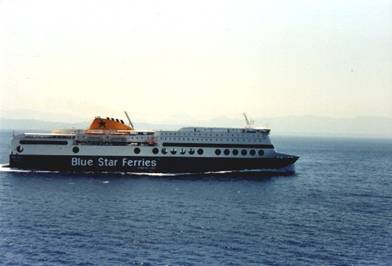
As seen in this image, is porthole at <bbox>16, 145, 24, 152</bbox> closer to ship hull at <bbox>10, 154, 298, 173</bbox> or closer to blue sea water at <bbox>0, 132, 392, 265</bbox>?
ship hull at <bbox>10, 154, 298, 173</bbox>

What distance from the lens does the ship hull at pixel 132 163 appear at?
229 feet

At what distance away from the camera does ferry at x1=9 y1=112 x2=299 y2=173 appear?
69.8 metres

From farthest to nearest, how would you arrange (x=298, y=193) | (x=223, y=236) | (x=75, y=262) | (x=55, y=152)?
(x=55, y=152)
(x=298, y=193)
(x=223, y=236)
(x=75, y=262)

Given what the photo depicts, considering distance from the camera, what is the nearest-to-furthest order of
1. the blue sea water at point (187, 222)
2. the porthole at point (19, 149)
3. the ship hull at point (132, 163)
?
the blue sea water at point (187, 222), the ship hull at point (132, 163), the porthole at point (19, 149)

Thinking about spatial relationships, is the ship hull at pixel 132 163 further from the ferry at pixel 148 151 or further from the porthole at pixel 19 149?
the porthole at pixel 19 149

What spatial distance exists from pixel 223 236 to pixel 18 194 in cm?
2526

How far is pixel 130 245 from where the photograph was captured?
3422cm

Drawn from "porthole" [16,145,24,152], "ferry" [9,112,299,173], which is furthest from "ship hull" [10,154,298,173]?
"porthole" [16,145,24,152]

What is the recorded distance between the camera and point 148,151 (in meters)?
70.5

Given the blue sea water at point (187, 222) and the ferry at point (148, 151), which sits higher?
the ferry at point (148, 151)

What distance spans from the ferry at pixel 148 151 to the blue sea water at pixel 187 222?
12.9 ft

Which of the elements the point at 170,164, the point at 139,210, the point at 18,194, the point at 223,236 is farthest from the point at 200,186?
the point at 223,236

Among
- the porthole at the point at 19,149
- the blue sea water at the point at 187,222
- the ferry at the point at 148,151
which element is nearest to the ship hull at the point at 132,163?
the ferry at the point at 148,151

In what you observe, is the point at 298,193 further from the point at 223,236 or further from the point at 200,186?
the point at 223,236
